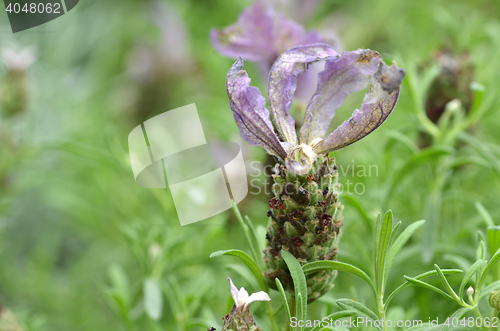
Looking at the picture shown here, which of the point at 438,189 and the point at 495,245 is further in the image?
the point at 438,189

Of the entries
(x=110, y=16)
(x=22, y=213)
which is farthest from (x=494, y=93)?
(x=110, y=16)

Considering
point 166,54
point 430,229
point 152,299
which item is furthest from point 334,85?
point 166,54

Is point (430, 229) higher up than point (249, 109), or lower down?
lower down

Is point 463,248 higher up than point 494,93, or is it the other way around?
point 494,93

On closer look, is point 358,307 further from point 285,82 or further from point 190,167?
point 190,167

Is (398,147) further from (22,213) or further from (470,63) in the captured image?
(22,213)

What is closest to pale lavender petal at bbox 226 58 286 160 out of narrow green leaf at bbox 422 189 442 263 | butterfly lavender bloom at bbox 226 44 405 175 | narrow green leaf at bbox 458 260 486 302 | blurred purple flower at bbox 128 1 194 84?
butterfly lavender bloom at bbox 226 44 405 175

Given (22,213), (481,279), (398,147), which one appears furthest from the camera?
(22,213)
